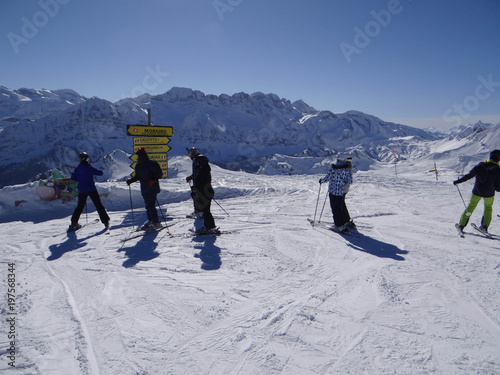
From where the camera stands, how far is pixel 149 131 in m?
9.97

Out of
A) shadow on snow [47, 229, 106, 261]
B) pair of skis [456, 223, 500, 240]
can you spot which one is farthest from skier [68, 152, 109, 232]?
pair of skis [456, 223, 500, 240]

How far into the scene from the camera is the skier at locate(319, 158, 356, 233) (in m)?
6.13

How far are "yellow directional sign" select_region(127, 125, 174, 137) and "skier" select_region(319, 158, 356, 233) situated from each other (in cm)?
649

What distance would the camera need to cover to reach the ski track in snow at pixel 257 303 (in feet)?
7.88

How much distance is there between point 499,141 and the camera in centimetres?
6356

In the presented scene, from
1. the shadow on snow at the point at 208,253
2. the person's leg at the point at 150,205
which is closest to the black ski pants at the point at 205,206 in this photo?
the shadow on snow at the point at 208,253

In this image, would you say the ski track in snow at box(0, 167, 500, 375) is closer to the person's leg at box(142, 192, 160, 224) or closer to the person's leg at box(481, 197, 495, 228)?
the person's leg at box(481, 197, 495, 228)

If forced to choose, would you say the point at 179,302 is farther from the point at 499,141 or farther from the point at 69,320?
the point at 499,141

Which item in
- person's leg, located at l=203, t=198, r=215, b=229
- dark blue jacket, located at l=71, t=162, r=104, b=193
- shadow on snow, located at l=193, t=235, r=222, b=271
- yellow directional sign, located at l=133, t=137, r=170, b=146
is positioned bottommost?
shadow on snow, located at l=193, t=235, r=222, b=271

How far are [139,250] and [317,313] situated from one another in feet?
12.0

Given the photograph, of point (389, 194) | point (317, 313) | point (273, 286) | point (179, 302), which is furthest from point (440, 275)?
point (389, 194)

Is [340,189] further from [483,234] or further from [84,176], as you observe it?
[84,176]

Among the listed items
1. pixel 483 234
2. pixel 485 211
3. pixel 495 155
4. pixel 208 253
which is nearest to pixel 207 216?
pixel 208 253

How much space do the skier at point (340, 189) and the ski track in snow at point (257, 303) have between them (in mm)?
409
